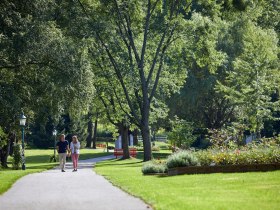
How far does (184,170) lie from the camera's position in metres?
20.7

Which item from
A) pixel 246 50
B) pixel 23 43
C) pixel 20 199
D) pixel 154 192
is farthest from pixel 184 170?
pixel 246 50

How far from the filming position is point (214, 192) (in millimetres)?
13781

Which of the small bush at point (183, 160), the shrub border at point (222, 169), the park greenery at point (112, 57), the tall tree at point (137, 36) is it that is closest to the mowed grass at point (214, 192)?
the shrub border at point (222, 169)

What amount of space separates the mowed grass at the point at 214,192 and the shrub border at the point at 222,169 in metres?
1.02

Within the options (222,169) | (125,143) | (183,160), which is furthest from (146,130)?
(222,169)

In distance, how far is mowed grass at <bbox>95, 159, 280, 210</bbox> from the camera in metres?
11.4

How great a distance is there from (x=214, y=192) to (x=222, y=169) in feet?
21.7

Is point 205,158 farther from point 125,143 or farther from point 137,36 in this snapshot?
point 125,143

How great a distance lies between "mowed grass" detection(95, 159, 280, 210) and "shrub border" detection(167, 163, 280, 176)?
1.02m

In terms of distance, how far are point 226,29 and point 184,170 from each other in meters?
30.0

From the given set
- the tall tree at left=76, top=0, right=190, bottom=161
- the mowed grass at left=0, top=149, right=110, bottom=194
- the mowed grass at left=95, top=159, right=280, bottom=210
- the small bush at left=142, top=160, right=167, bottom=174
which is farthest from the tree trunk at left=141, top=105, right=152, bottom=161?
the mowed grass at left=95, top=159, right=280, bottom=210

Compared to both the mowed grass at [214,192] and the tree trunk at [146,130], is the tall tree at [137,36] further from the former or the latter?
the mowed grass at [214,192]

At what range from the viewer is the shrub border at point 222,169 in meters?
19.5

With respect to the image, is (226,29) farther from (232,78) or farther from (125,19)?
(125,19)
